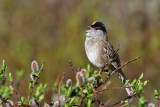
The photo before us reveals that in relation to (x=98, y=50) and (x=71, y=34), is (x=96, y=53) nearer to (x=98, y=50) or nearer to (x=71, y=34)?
(x=98, y=50)

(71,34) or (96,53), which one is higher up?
(71,34)

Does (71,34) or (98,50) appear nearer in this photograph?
(98,50)

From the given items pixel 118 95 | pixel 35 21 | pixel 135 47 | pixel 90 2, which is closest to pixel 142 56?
pixel 135 47

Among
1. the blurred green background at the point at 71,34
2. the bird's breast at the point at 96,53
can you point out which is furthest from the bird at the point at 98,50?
the blurred green background at the point at 71,34

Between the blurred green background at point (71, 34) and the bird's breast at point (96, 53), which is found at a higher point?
the blurred green background at point (71, 34)

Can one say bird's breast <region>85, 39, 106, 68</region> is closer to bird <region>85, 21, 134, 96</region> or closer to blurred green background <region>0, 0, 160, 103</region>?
bird <region>85, 21, 134, 96</region>

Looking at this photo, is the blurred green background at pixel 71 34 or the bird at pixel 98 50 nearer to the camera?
the bird at pixel 98 50

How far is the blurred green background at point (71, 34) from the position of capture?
755 cm

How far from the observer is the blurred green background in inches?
297

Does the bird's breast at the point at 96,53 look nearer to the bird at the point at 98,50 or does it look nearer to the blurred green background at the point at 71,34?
the bird at the point at 98,50

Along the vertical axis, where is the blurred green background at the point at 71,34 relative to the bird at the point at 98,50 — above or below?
above

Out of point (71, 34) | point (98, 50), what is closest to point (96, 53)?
point (98, 50)

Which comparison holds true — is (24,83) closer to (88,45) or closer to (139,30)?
(88,45)

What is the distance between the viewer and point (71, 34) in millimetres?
8586
